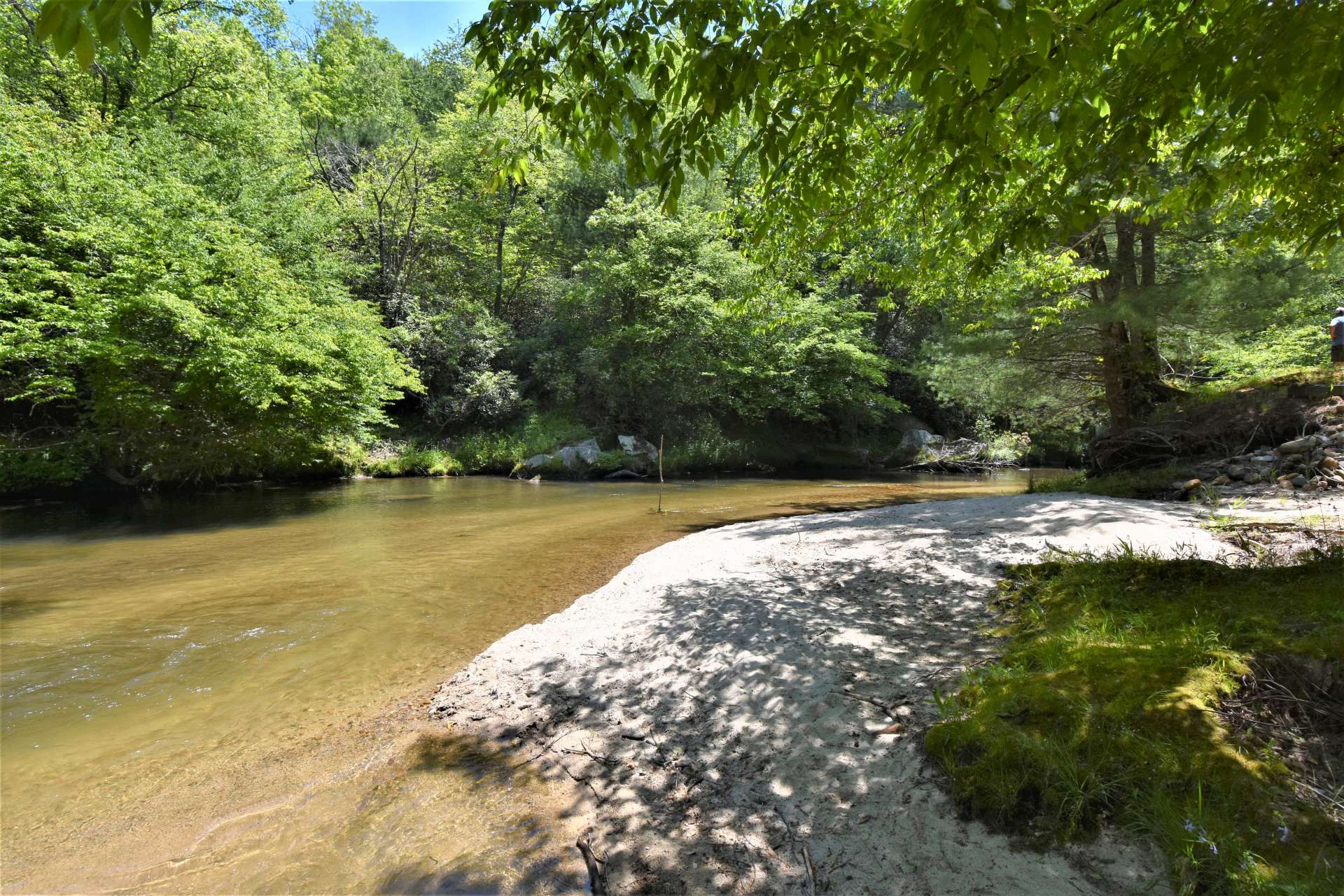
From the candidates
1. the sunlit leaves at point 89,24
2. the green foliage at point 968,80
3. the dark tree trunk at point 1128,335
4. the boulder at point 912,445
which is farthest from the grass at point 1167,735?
the boulder at point 912,445

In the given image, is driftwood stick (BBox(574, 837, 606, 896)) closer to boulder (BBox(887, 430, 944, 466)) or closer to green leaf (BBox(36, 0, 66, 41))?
green leaf (BBox(36, 0, 66, 41))

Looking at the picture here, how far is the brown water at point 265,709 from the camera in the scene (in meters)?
2.71

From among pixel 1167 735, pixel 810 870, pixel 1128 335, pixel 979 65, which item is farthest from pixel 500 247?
pixel 1167 735

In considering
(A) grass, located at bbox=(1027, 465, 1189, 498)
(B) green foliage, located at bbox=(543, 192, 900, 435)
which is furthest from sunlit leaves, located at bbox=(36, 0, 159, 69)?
(B) green foliage, located at bbox=(543, 192, 900, 435)

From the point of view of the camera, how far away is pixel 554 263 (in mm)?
27609

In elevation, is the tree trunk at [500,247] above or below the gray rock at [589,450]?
above

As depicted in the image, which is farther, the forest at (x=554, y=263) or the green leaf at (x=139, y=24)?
the forest at (x=554, y=263)

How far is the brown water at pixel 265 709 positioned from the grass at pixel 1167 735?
1918mm

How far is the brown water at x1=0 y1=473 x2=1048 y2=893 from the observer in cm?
271

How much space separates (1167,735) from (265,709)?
512 cm

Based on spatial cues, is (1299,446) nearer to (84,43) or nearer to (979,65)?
(979,65)

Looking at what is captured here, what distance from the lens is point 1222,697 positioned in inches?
88.8

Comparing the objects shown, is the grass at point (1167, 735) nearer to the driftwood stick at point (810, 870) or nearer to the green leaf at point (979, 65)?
the driftwood stick at point (810, 870)

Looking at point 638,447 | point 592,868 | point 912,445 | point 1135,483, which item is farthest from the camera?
point 912,445
